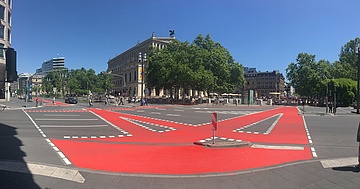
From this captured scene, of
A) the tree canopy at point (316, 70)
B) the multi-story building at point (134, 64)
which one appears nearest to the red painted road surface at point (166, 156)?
the tree canopy at point (316, 70)

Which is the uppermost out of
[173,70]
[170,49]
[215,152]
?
[170,49]

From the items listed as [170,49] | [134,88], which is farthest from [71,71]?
[170,49]

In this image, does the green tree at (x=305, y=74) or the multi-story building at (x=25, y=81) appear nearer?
the multi-story building at (x=25, y=81)

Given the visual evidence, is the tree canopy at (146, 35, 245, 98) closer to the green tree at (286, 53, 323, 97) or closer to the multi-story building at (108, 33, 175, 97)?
the green tree at (286, 53, 323, 97)

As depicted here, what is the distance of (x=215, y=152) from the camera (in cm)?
850

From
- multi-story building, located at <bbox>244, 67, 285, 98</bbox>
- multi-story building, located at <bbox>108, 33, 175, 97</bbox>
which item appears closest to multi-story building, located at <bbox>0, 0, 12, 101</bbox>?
multi-story building, located at <bbox>108, 33, 175, 97</bbox>

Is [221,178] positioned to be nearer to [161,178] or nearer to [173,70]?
[161,178]

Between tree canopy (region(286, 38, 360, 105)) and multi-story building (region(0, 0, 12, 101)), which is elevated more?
multi-story building (region(0, 0, 12, 101))

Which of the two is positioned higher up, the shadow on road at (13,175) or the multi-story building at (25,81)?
the multi-story building at (25,81)

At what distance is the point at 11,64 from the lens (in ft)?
18.7

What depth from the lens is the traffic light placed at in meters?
5.61

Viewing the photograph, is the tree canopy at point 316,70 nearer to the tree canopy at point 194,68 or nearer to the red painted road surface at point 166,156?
the tree canopy at point 194,68

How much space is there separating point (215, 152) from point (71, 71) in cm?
14255

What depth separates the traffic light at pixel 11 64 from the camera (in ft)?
18.4
